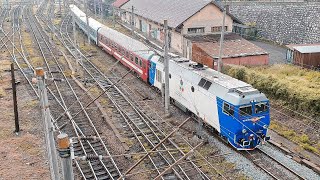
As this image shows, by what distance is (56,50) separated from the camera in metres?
43.8

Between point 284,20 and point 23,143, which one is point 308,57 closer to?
point 284,20

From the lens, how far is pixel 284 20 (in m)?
43.6

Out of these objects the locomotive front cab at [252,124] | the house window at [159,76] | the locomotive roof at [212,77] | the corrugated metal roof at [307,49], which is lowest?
the locomotive front cab at [252,124]

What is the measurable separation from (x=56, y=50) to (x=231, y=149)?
3046 cm

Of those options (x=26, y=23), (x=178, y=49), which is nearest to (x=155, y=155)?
(x=178, y=49)

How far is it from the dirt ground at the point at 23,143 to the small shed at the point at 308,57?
74.7 feet

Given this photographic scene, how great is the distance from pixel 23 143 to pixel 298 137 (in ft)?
51.4

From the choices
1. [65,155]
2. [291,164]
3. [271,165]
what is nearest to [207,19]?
[291,164]

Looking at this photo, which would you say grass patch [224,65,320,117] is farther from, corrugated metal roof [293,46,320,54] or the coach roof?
the coach roof

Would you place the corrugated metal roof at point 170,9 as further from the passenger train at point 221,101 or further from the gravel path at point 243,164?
the gravel path at point 243,164

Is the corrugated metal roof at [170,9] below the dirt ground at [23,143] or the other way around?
the other way around

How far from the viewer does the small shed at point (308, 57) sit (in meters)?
31.7

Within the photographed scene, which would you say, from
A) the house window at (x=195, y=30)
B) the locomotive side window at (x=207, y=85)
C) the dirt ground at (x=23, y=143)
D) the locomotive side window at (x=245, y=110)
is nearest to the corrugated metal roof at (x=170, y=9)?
the house window at (x=195, y=30)

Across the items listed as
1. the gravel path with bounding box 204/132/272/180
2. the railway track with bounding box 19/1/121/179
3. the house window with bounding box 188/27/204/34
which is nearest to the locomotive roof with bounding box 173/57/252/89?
the gravel path with bounding box 204/132/272/180
